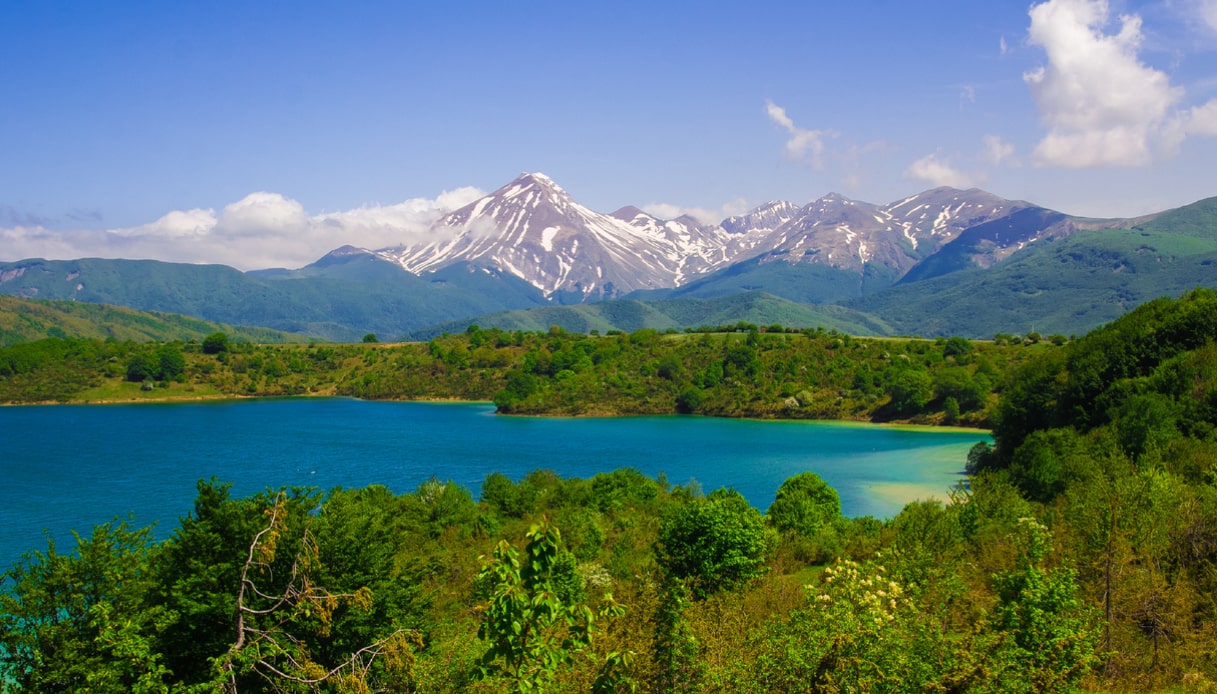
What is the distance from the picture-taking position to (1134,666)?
535 inches

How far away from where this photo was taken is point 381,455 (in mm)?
75062

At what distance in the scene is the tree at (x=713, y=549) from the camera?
23703 millimetres

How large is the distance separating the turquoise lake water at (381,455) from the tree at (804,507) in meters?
8.53

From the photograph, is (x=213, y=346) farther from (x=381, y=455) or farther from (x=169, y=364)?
(x=381, y=455)

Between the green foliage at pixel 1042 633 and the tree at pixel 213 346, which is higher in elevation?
the tree at pixel 213 346

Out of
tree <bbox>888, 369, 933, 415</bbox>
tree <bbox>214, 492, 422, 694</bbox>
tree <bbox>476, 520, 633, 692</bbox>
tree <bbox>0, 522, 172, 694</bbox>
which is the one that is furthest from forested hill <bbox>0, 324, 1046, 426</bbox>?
tree <bbox>476, 520, 633, 692</bbox>

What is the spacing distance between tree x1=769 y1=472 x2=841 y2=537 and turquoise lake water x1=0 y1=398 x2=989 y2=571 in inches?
336

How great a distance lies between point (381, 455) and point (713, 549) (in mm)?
56441

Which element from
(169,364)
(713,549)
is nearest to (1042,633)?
(713,549)

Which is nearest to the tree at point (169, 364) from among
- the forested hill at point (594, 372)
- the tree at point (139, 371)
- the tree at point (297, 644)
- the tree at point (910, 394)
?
the forested hill at point (594, 372)

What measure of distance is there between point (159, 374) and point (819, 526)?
129m

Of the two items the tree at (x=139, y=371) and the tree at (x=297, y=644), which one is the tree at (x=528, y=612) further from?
the tree at (x=139, y=371)

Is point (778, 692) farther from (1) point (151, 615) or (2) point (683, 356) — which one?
(2) point (683, 356)

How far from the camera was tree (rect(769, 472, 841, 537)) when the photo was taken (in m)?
34.5
